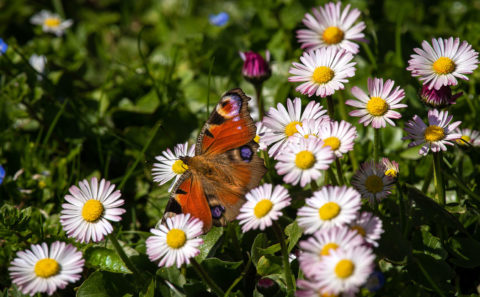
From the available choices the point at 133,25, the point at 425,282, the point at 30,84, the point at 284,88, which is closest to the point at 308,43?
the point at 284,88

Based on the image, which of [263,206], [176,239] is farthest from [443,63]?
[176,239]

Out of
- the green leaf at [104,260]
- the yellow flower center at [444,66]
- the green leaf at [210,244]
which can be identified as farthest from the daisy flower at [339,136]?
the green leaf at [104,260]

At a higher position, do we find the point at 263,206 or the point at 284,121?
the point at 284,121

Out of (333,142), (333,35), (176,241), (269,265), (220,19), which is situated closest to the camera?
(176,241)

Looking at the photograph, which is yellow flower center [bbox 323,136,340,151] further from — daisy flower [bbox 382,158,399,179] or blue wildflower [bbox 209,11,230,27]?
blue wildflower [bbox 209,11,230,27]

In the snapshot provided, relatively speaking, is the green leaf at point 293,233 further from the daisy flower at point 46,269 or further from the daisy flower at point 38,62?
the daisy flower at point 38,62

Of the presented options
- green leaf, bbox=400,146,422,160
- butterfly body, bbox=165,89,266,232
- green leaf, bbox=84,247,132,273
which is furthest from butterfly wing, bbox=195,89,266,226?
green leaf, bbox=400,146,422,160

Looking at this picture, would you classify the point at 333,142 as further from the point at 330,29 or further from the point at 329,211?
the point at 330,29
